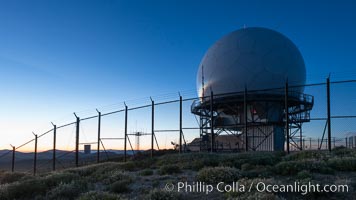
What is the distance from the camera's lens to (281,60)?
80.8ft

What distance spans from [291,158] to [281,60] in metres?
15.5

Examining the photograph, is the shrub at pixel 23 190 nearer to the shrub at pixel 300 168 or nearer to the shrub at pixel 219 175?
the shrub at pixel 219 175

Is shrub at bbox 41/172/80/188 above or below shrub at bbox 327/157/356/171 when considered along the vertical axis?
below

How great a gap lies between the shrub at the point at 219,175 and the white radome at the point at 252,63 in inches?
648

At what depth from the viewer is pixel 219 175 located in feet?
24.5

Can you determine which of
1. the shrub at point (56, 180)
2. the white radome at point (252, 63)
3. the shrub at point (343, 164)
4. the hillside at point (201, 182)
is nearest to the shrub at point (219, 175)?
the hillside at point (201, 182)

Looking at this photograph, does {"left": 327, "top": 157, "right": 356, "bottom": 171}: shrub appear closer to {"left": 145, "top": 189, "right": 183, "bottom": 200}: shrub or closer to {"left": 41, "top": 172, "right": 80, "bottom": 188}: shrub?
{"left": 145, "top": 189, "right": 183, "bottom": 200}: shrub

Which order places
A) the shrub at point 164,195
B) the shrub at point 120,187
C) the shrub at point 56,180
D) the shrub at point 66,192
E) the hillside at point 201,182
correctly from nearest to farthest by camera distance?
the shrub at point 164,195 < the hillside at point 201,182 < the shrub at point 66,192 < the shrub at point 120,187 < the shrub at point 56,180

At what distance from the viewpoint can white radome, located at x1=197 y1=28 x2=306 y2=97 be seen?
78.2ft

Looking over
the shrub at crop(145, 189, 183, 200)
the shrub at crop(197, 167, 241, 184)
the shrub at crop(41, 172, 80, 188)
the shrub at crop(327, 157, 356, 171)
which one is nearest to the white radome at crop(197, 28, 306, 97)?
the shrub at crop(327, 157, 356, 171)

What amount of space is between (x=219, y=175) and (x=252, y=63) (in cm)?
1766

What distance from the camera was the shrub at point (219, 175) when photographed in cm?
741

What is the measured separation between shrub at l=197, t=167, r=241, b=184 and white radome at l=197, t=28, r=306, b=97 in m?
16.4

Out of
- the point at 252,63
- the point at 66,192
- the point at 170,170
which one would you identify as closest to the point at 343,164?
the point at 170,170
